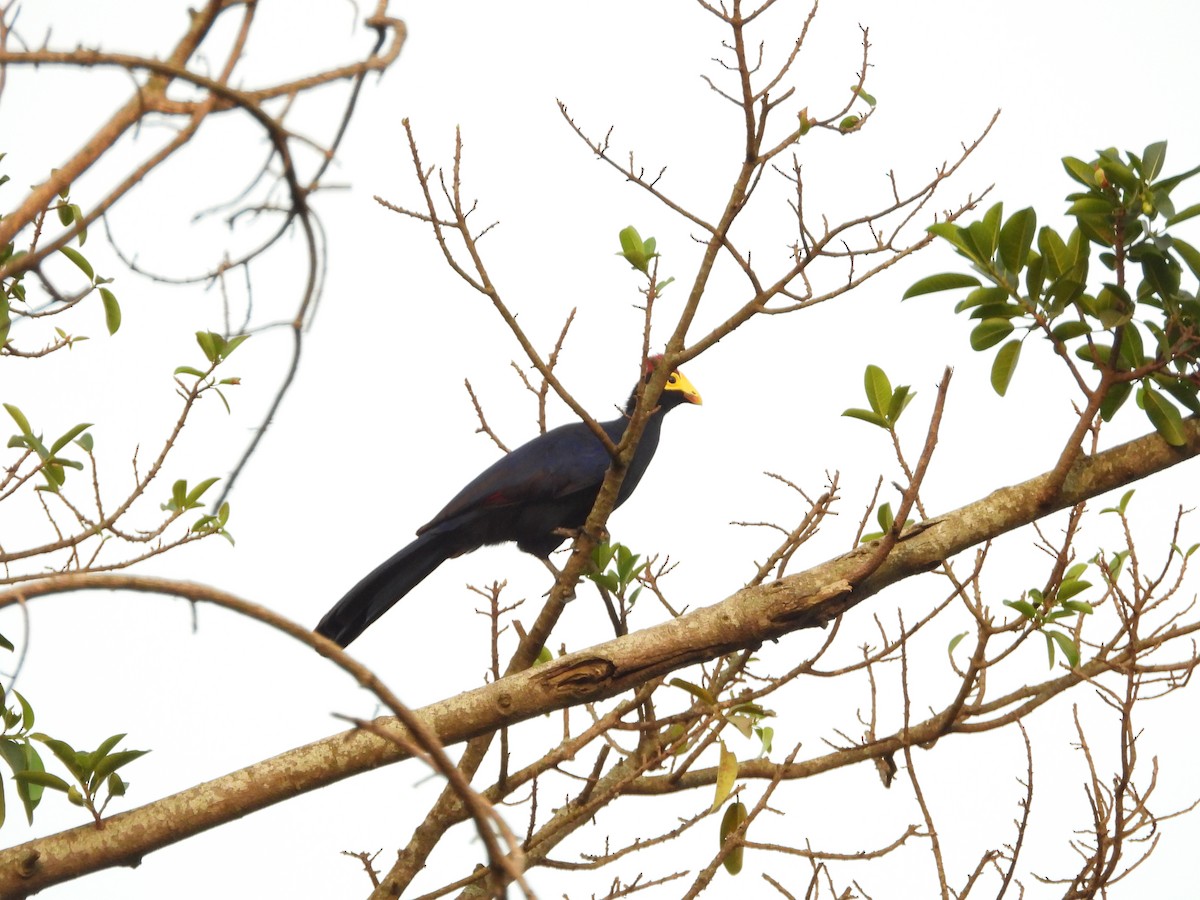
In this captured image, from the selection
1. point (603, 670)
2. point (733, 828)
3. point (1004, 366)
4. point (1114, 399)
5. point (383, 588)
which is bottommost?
point (733, 828)

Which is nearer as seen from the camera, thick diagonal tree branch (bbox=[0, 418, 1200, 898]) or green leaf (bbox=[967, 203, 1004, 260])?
thick diagonal tree branch (bbox=[0, 418, 1200, 898])

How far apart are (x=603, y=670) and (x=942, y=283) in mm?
1195

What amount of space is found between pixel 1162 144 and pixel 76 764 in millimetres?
2774

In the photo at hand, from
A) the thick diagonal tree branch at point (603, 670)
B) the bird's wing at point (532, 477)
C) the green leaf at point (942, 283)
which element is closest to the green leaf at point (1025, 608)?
the thick diagonal tree branch at point (603, 670)

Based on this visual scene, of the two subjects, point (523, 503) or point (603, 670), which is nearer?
point (603, 670)

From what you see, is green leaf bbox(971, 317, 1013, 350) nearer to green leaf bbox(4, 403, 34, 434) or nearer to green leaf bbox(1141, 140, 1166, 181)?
green leaf bbox(1141, 140, 1166, 181)

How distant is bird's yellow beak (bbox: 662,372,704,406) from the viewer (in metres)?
5.77

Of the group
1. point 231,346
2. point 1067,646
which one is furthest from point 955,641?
point 231,346

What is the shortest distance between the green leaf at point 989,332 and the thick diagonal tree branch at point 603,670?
343 mm

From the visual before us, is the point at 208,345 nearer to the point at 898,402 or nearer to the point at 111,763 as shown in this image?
the point at 111,763

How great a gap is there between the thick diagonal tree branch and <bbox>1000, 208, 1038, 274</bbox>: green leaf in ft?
1.69

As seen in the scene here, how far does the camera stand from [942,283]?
2.94m

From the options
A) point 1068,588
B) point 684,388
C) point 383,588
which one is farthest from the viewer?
point 684,388

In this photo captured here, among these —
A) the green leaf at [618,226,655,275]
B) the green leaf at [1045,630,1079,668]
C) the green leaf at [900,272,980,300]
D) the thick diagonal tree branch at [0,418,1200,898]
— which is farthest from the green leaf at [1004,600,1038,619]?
the green leaf at [618,226,655,275]
